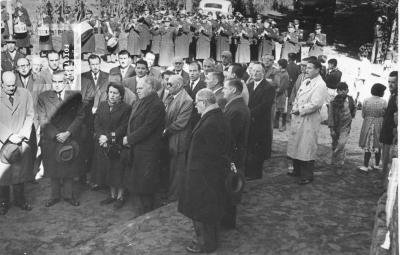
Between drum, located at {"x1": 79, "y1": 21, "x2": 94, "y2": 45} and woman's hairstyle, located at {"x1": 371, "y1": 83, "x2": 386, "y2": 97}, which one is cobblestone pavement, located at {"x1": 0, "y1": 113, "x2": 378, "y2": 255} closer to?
woman's hairstyle, located at {"x1": 371, "y1": 83, "x2": 386, "y2": 97}

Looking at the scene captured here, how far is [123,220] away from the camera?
5.54 meters

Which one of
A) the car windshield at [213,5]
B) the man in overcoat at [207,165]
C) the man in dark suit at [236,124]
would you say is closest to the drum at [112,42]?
the car windshield at [213,5]

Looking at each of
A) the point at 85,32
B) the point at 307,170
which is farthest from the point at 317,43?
the point at 307,170

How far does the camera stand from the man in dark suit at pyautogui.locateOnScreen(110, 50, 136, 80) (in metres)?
7.23

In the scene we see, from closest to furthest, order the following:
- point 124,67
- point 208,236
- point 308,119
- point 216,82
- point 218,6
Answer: point 208,236
point 216,82
point 308,119
point 124,67
point 218,6

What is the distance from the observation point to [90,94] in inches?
259

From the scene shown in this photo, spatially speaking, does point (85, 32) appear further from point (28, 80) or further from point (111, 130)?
point (111, 130)

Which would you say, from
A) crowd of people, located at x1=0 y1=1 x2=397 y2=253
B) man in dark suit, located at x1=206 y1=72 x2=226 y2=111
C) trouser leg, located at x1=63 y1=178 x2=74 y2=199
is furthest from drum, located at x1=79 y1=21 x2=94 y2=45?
trouser leg, located at x1=63 y1=178 x2=74 y2=199

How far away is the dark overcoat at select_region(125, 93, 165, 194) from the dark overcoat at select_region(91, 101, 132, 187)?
217mm

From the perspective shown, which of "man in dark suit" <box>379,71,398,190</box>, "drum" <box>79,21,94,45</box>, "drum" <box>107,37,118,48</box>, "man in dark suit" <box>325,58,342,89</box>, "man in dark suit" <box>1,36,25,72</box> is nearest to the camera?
"man in dark suit" <box>379,71,398,190</box>

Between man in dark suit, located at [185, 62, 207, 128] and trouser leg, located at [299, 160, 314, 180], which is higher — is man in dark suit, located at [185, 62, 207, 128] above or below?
above

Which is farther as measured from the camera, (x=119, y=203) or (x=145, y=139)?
(x=119, y=203)

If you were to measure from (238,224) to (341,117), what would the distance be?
7.92 ft

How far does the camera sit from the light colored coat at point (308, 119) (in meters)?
6.20
